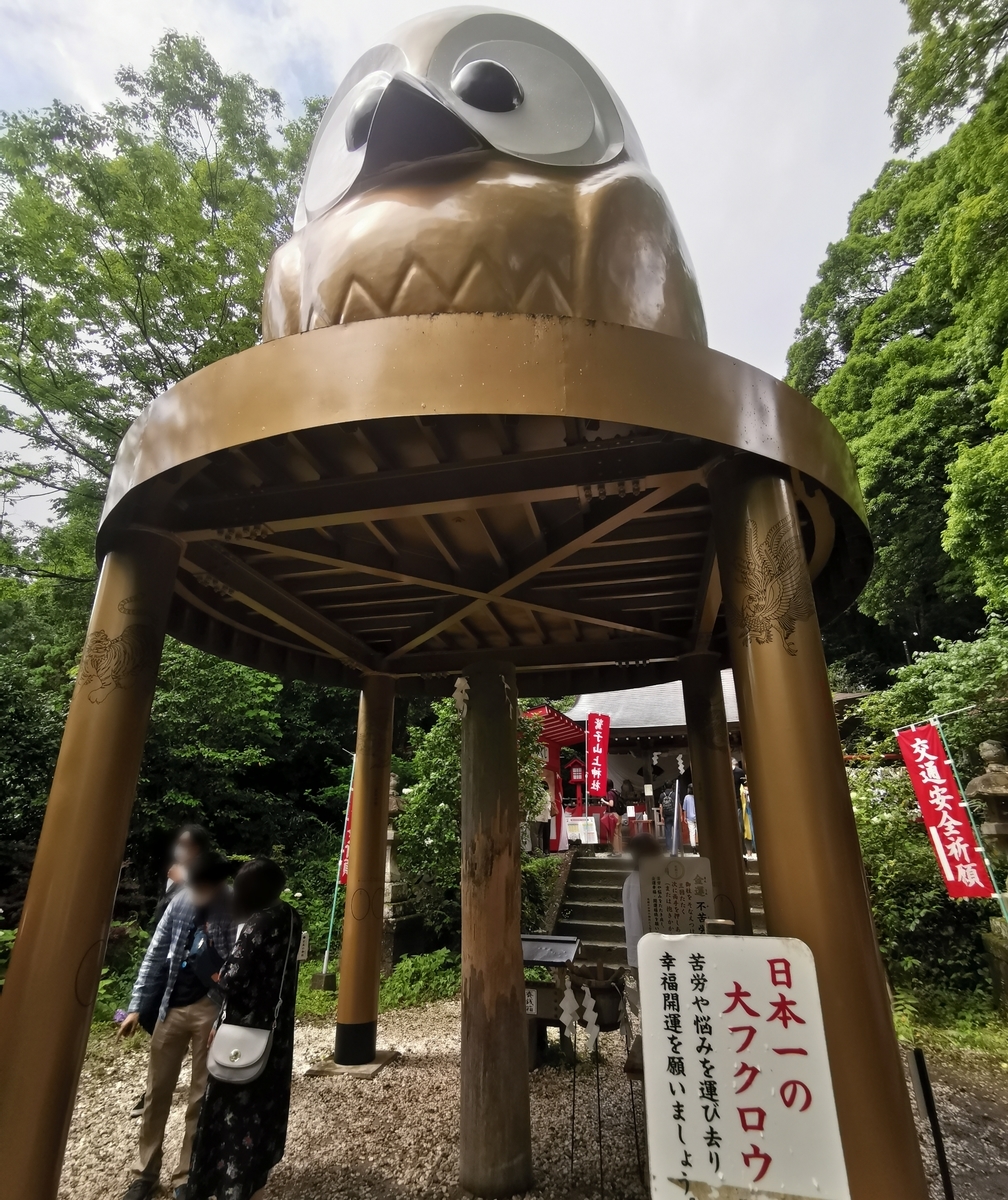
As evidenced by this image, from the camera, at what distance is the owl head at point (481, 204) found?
322cm

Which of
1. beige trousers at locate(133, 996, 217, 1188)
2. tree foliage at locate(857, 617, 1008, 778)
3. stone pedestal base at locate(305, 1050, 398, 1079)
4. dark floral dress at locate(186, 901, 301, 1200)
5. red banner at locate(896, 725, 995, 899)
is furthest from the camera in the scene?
tree foliage at locate(857, 617, 1008, 778)

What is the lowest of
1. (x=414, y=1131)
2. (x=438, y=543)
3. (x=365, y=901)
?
(x=414, y=1131)

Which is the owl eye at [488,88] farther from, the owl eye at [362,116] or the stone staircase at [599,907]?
the stone staircase at [599,907]

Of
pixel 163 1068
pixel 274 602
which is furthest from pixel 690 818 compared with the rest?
pixel 163 1068

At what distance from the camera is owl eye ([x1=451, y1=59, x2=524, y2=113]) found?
3584 mm

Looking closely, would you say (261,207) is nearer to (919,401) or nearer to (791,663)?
(791,663)

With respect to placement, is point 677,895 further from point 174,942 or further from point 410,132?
point 410,132

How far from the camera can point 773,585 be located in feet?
8.82

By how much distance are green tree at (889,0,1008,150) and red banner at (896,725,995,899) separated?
881 centimetres

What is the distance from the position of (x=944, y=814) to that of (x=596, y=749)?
752 cm

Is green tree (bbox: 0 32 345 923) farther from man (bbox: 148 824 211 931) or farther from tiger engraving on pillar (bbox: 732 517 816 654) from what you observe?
tiger engraving on pillar (bbox: 732 517 816 654)

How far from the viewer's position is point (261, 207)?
1320cm

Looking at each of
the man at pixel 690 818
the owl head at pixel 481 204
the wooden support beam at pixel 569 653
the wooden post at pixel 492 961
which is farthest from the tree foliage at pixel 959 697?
the owl head at pixel 481 204

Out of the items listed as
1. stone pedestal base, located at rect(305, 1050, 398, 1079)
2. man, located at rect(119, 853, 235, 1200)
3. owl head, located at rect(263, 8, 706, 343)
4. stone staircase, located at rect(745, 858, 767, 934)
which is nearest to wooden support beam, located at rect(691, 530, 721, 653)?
owl head, located at rect(263, 8, 706, 343)
